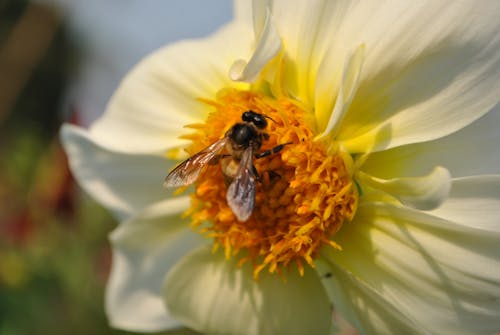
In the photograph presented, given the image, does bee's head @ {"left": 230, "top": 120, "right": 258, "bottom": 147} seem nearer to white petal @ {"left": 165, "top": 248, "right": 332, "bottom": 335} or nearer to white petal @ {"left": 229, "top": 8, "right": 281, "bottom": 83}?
white petal @ {"left": 229, "top": 8, "right": 281, "bottom": 83}

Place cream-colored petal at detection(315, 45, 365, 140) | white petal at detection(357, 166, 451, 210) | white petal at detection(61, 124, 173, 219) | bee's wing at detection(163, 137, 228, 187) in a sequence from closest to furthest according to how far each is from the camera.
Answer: white petal at detection(357, 166, 451, 210)
cream-colored petal at detection(315, 45, 365, 140)
bee's wing at detection(163, 137, 228, 187)
white petal at detection(61, 124, 173, 219)

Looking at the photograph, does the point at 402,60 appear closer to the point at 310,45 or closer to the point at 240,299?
the point at 310,45

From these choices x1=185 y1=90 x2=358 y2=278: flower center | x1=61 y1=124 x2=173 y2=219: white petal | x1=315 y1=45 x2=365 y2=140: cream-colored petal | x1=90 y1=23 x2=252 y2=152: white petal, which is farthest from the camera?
x1=61 y1=124 x2=173 y2=219: white petal

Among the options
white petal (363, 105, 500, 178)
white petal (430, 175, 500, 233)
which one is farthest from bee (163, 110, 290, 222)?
white petal (430, 175, 500, 233)

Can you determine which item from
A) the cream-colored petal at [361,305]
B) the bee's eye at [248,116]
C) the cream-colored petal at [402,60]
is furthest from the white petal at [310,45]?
the cream-colored petal at [361,305]

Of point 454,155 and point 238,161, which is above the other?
point 454,155

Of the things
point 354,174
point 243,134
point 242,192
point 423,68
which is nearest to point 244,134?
A: point 243,134

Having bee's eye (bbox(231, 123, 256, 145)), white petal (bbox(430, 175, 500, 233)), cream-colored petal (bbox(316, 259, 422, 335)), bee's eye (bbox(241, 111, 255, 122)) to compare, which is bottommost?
cream-colored petal (bbox(316, 259, 422, 335))
